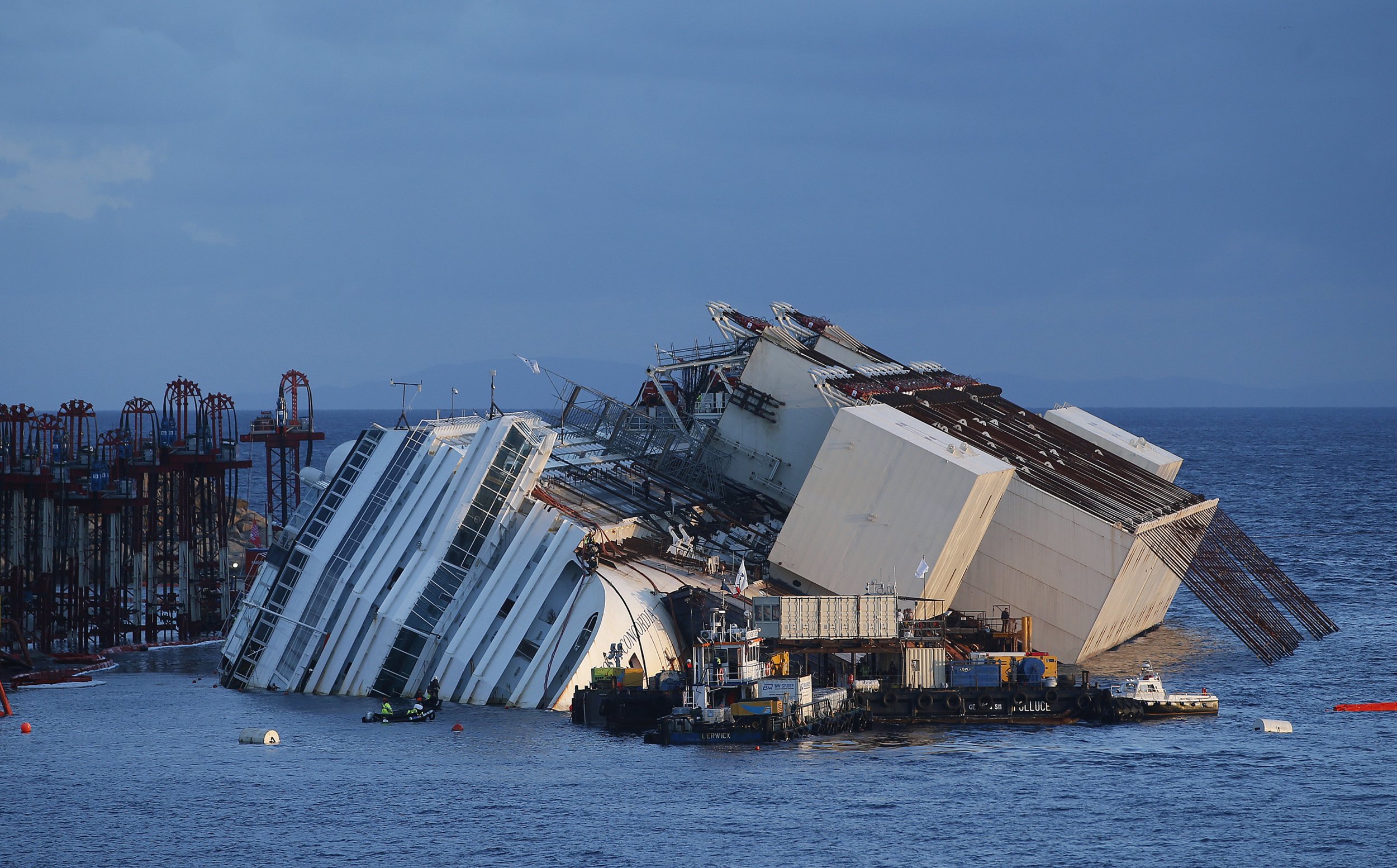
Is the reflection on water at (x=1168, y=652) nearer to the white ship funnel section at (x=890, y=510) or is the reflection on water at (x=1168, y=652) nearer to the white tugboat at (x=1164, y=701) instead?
the white tugboat at (x=1164, y=701)

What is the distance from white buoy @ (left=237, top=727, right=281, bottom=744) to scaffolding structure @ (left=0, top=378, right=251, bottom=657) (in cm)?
2656

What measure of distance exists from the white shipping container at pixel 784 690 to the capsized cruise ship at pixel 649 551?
27.1ft

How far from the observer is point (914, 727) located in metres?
79.8

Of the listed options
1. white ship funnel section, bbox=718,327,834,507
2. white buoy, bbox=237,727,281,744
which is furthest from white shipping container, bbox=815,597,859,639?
white buoy, bbox=237,727,281,744

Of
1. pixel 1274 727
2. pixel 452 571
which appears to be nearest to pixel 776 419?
pixel 452 571

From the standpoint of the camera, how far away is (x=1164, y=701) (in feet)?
267

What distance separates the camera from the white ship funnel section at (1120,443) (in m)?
121

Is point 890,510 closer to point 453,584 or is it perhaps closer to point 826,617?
point 826,617

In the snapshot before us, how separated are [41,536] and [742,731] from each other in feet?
168

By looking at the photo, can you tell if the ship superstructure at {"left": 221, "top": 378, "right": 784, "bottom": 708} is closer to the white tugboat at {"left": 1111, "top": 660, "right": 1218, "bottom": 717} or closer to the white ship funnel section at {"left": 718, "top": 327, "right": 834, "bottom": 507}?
the white ship funnel section at {"left": 718, "top": 327, "right": 834, "bottom": 507}

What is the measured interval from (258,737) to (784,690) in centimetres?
2275

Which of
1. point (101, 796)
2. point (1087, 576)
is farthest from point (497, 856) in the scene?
point (1087, 576)

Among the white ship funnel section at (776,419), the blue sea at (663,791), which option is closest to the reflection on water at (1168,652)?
the blue sea at (663,791)

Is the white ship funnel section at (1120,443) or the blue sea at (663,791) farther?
the white ship funnel section at (1120,443)
